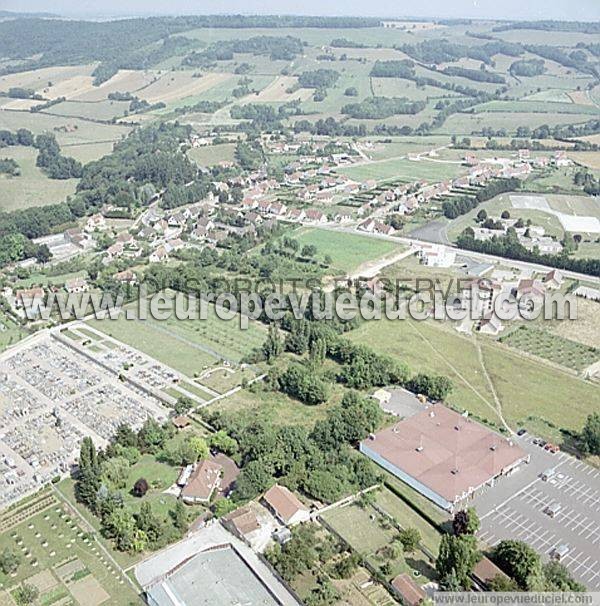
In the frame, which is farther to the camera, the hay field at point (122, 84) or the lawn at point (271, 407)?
the hay field at point (122, 84)

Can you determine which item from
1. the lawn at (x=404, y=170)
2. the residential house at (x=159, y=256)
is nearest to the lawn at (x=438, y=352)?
the residential house at (x=159, y=256)

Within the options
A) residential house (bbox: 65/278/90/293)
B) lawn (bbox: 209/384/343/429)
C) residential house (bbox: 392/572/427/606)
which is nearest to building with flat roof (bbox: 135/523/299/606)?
residential house (bbox: 392/572/427/606)

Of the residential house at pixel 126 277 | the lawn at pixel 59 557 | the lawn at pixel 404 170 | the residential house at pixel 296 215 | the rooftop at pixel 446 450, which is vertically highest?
the rooftop at pixel 446 450

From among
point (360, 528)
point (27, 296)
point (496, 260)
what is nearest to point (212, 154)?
point (27, 296)

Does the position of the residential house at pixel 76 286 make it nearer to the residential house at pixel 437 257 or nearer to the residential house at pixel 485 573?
the residential house at pixel 437 257

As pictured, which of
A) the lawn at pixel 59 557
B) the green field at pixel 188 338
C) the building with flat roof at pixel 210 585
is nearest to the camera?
the building with flat roof at pixel 210 585

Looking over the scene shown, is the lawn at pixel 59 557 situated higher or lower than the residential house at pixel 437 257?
higher

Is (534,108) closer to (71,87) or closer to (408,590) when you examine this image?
(71,87)

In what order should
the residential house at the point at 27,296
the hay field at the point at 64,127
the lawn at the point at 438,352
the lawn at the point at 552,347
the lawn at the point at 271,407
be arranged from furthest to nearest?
the hay field at the point at 64,127 → the residential house at the point at 27,296 → the lawn at the point at 552,347 → the lawn at the point at 438,352 → the lawn at the point at 271,407
